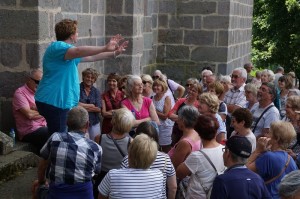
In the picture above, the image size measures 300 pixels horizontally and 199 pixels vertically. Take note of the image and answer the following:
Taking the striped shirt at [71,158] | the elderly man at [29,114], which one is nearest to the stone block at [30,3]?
the elderly man at [29,114]

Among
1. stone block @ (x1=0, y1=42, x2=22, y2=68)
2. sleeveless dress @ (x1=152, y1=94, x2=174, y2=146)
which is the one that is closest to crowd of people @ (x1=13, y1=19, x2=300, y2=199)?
stone block @ (x1=0, y1=42, x2=22, y2=68)

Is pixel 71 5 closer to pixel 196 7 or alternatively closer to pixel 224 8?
pixel 196 7

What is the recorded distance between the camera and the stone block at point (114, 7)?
8742mm

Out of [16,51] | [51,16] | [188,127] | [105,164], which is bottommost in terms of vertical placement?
[105,164]

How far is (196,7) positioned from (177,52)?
3.56 feet

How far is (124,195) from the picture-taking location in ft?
12.5

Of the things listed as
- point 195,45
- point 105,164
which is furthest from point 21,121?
point 195,45

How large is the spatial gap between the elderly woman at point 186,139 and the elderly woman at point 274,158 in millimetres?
539

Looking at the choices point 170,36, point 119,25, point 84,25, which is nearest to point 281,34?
point 170,36

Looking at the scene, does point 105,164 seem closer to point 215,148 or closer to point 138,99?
point 215,148

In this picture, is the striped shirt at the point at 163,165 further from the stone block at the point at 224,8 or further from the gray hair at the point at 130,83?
the stone block at the point at 224,8

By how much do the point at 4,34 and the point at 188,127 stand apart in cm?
267

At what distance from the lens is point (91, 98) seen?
6.87 m

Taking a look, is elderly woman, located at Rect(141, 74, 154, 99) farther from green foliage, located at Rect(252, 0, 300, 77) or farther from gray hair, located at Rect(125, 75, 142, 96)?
green foliage, located at Rect(252, 0, 300, 77)
